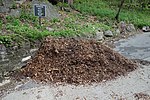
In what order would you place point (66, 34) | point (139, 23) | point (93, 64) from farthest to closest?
point (139, 23) → point (66, 34) → point (93, 64)

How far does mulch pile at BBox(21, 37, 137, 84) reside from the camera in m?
6.04

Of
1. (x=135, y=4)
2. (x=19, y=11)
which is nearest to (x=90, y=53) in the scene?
(x=19, y=11)

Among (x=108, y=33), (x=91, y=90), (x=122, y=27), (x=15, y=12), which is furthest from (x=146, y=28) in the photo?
(x=91, y=90)

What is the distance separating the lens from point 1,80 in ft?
18.9

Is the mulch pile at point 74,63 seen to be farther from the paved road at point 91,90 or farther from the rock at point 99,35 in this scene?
the rock at point 99,35

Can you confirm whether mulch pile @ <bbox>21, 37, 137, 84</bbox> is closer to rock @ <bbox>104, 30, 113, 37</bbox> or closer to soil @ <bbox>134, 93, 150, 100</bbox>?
soil @ <bbox>134, 93, 150, 100</bbox>

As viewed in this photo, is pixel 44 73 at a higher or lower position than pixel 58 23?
lower

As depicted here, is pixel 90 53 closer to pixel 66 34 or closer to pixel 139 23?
pixel 66 34

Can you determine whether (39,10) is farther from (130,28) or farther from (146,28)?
(146,28)

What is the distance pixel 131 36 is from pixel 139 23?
1714mm

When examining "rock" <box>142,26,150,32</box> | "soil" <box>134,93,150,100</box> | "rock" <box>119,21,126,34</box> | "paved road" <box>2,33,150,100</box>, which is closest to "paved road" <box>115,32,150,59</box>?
"rock" <box>119,21,126,34</box>

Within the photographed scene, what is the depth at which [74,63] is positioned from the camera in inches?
250

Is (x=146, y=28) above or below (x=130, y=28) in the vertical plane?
below

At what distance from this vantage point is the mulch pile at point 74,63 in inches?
238
